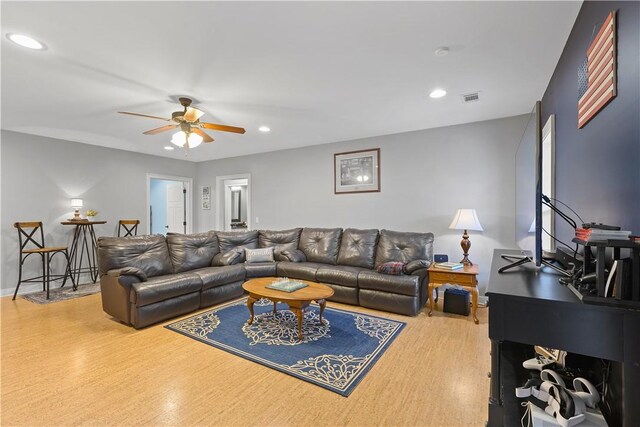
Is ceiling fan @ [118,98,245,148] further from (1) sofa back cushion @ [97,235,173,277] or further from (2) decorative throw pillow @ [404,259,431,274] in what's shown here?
(2) decorative throw pillow @ [404,259,431,274]

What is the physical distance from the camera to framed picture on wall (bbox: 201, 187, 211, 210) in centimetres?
692

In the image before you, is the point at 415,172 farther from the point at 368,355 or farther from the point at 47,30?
the point at 47,30

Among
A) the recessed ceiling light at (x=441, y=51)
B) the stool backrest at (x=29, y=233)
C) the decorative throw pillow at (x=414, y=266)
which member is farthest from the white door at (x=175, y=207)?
the recessed ceiling light at (x=441, y=51)

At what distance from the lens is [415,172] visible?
452cm

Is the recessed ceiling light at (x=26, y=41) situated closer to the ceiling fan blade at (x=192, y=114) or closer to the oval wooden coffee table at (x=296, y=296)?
the ceiling fan blade at (x=192, y=114)

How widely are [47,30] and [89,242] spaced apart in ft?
14.4

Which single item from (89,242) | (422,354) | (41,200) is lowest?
(422,354)

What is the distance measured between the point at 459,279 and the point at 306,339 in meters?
1.93

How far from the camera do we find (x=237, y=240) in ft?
16.5

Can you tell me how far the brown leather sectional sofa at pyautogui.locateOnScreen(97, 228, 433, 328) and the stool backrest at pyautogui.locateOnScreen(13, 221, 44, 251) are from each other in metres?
1.91

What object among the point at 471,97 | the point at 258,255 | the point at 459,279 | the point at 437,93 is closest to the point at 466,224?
the point at 459,279

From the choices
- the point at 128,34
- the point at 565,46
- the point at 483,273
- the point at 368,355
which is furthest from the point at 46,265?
the point at 565,46

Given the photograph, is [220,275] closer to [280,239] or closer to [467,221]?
[280,239]

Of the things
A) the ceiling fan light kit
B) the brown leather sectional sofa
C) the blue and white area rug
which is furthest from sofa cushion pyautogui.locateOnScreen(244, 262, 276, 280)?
the ceiling fan light kit
